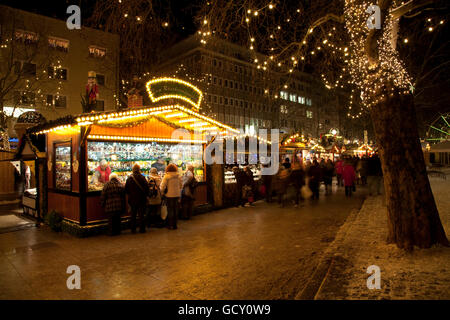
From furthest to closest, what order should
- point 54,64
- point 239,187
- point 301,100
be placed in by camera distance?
point 301,100, point 54,64, point 239,187

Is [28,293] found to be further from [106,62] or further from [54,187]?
[106,62]

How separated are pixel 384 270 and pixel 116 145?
8038mm

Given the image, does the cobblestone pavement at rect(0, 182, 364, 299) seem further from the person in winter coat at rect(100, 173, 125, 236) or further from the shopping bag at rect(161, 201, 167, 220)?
the shopping bag at rect(161, 201, 167, 220)

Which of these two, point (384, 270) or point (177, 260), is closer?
point (384, 270)

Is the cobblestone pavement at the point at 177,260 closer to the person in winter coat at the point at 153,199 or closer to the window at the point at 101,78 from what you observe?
the person in winter coat at the point at 153,199

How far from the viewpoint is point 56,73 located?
26.1 m

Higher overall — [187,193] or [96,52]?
[96,52]

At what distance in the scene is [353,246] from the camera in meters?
5.93

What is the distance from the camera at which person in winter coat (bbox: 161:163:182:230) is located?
843cm

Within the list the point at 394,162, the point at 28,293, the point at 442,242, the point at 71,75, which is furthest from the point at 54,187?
the point at 71,75

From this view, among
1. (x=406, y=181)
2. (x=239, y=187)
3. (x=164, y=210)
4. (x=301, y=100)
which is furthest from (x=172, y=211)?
(x=301, y=100)

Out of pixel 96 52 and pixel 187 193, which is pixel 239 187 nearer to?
pixel 187 193

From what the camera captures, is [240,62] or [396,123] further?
[240,62]

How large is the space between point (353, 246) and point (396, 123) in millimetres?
2571
